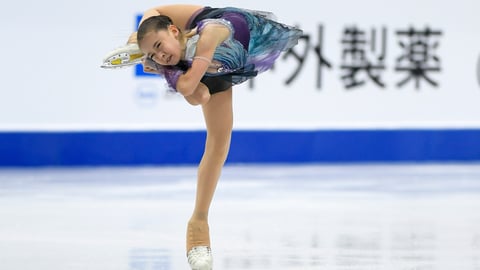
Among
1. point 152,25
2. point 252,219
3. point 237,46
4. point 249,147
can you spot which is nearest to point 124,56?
point 152,25

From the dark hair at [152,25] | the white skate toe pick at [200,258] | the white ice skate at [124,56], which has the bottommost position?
the white skate toe pick at [200,258]

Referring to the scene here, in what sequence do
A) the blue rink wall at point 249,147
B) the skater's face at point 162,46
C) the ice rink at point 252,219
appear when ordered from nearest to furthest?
the skater's face at point 162,46 → the ice rink at point 252,219 → the blue rink wall at point 249,147

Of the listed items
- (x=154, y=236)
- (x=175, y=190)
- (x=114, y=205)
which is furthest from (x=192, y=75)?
(x=175, y=190)

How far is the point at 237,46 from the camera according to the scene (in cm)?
260

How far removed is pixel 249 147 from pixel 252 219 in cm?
286

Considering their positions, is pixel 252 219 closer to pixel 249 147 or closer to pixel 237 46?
pixel 237 46

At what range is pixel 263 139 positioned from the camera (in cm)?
683

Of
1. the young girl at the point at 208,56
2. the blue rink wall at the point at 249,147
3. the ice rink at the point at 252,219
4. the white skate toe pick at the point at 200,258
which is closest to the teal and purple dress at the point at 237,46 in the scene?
the young girl at the point at 208,56

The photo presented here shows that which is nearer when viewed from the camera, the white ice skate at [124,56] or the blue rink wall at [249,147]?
the white ice skate at [124,56]

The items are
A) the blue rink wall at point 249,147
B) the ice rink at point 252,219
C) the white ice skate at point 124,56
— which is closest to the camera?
the white ice skate at point 124,56

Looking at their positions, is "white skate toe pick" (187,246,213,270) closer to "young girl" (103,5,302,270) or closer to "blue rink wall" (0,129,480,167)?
"young girl" (103,5,302,270)

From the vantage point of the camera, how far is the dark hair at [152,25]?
246 centimetres

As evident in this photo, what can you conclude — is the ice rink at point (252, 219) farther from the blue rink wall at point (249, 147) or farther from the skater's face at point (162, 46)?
the skater's face at point (162, 46)

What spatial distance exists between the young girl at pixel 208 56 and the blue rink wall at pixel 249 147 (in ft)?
12.9
